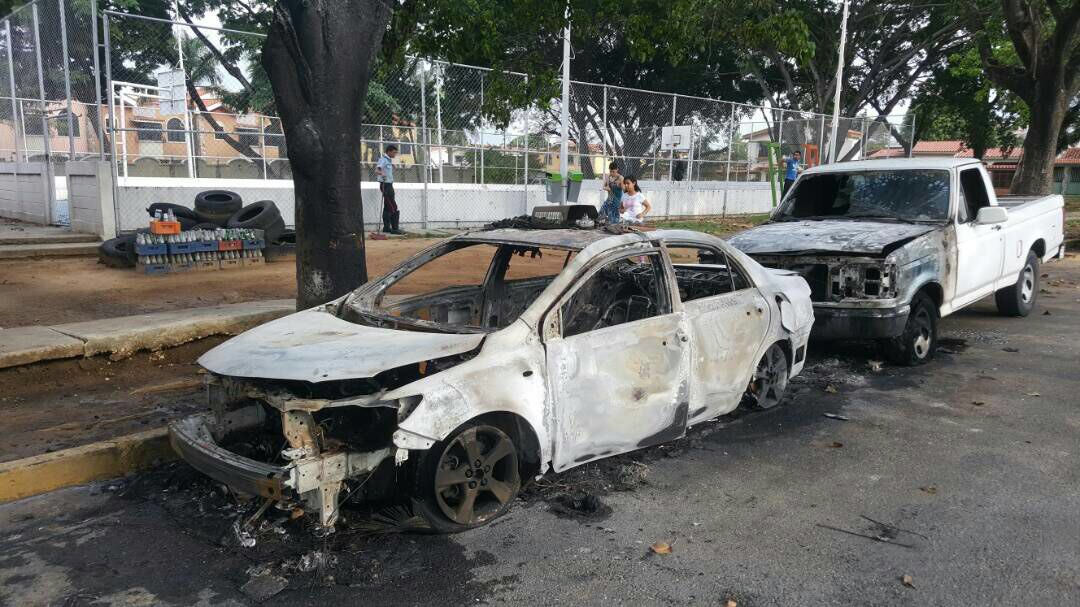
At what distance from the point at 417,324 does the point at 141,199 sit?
35.2 ft

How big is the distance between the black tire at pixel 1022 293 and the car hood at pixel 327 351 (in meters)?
7.65

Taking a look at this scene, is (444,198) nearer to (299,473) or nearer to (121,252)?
(121,252)

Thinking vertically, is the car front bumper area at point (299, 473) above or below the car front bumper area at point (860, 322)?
below

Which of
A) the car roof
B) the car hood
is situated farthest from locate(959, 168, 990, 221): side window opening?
the car hood

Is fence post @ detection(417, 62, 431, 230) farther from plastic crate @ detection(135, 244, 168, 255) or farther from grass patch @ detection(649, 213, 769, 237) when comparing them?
plastic crate @ detection(135, 244, 168, 255)

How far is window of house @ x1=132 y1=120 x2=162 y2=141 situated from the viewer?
13.6m

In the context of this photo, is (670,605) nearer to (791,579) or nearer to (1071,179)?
(791,579)

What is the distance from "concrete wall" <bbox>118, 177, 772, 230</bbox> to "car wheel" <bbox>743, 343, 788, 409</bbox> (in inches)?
445

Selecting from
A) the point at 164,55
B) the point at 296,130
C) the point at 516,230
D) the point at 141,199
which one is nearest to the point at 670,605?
the point at 516,230

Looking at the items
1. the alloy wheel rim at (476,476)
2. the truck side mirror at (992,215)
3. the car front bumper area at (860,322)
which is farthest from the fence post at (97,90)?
the truck side mirror at (992,215)

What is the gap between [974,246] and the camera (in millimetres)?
7480

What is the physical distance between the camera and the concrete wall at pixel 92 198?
12.2 metres

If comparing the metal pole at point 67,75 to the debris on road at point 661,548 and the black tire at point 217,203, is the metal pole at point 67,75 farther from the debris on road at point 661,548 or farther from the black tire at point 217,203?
the debris on road at point 661,548

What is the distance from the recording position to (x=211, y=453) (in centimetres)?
361
